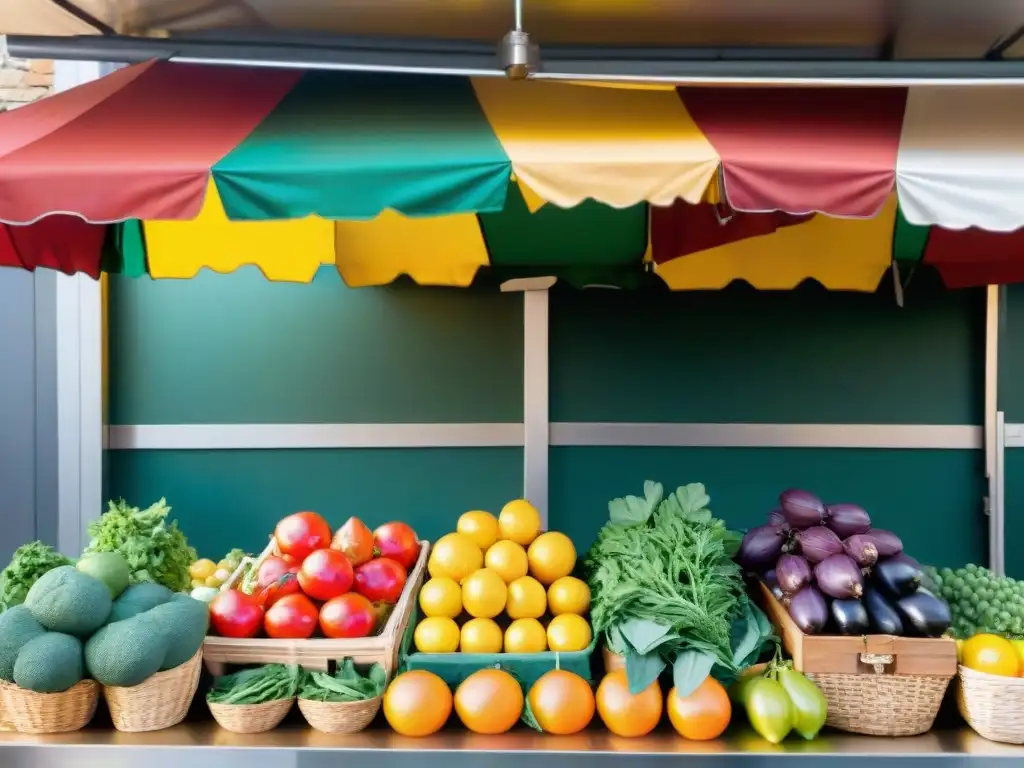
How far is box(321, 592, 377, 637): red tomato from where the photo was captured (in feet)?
8.27

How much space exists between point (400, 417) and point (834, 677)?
3.30 meters

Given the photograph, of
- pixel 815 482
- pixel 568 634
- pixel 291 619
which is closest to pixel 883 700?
pixel 568 634

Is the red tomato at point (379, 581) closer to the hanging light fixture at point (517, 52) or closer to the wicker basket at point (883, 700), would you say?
the wicker basket at point (883, 700)

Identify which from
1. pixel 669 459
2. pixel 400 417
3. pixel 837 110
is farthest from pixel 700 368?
pixel 837 110

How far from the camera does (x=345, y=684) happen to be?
2428 millimetres

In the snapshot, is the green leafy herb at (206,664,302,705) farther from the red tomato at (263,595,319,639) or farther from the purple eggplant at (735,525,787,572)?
the purple eggplant at (735,525,787,572)

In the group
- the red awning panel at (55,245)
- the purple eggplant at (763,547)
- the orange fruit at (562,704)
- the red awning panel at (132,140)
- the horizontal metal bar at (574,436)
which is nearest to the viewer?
the red awning panel at (132,140)

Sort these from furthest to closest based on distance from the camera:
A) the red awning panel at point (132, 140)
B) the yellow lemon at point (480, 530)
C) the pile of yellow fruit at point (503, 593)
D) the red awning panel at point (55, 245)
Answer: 1. the red awning panel at point (55, 245)
2. the yellow lemon at point (480, 530)
3. the pile of yellow fruit at point (503, 593)
4. the red awning panel at point (132, 140)

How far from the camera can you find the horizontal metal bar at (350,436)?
505 centimetres

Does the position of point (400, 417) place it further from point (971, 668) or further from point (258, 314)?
point (971, 668)

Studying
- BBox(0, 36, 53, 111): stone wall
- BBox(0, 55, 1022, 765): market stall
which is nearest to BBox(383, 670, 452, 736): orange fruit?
BBox(0, 55, 1022, 765): market stall

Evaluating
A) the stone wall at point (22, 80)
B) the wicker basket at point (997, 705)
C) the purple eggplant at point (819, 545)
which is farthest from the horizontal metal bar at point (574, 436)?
the wicker basket at point (997, 705)

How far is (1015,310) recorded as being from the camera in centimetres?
518

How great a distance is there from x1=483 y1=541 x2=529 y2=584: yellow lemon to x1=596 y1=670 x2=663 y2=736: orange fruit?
55 cm
